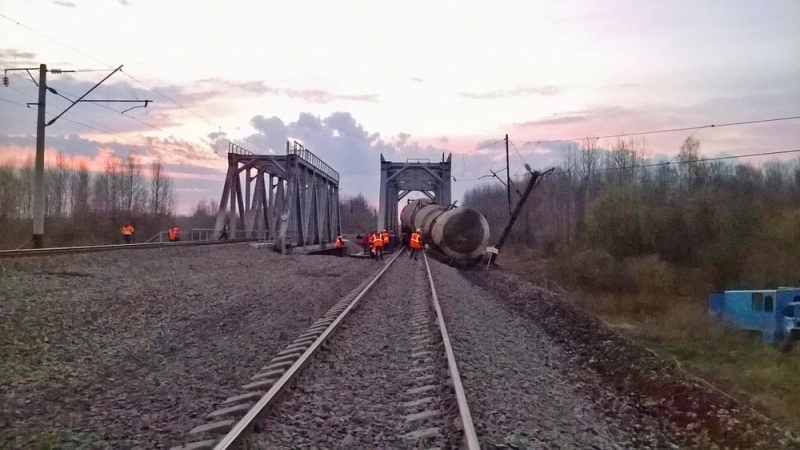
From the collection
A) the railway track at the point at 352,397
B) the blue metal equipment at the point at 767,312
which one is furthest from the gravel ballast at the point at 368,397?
the blue metal equipment at the point at 767,312

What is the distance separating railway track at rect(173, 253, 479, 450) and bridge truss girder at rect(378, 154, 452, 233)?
43.0 m

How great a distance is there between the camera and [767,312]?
1502cm

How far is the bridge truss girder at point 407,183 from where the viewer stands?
5528 centimetres

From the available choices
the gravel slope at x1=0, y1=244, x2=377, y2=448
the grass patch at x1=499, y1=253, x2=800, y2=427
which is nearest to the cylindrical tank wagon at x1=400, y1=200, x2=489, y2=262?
the grass patch at x1=499, y1=253, x2=800, y2=427

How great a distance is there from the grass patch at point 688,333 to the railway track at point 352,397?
470 cm

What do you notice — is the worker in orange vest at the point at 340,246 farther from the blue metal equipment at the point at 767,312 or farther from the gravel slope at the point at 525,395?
the gravel slope at the point at 525,395

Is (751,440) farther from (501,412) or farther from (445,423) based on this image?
(445,423)

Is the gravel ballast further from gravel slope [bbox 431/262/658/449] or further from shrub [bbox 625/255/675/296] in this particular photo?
shrub [bbox 625/255/675/296]

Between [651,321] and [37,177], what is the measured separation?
69.7 ft

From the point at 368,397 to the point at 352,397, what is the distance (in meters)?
0.17

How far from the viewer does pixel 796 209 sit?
65.3 ft

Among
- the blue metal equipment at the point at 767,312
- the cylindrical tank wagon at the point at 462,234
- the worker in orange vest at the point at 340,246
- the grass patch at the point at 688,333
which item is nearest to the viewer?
the grass patch at the point at 688,333

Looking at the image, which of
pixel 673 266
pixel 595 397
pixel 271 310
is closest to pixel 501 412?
pixel 595 397

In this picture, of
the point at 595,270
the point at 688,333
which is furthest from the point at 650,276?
the point at 688,333
